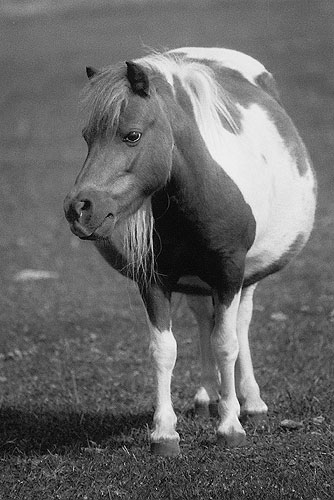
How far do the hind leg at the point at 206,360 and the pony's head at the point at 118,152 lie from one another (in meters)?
1.59

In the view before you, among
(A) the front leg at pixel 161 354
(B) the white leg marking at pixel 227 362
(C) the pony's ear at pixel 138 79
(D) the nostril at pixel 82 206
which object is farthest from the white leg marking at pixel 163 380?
(C) the pony's ear at pixel 138 79

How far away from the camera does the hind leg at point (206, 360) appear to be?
6.29 meters

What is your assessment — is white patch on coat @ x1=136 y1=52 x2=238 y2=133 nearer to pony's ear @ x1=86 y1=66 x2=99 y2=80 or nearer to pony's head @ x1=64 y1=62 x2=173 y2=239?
pony's ear @ x1=86 y1=66 x2=99 y2=80

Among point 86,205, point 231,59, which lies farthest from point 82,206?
point 231,59

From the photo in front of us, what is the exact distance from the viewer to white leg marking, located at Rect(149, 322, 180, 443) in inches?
214

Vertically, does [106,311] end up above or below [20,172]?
above

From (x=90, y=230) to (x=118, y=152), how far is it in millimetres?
373

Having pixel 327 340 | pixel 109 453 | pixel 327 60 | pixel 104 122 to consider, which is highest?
pixel 104 122

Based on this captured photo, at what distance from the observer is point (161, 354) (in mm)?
5430

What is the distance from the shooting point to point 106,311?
30.5ft

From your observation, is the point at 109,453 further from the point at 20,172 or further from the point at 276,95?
the point at 20,172

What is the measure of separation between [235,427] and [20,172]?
12270mm

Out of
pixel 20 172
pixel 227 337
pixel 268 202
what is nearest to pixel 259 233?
pixel 268 202

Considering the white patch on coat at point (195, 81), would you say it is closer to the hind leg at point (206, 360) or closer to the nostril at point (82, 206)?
the nostril at point (82, 206)
